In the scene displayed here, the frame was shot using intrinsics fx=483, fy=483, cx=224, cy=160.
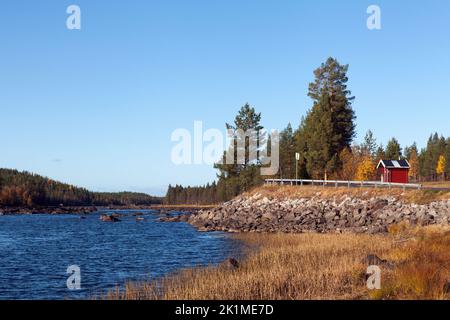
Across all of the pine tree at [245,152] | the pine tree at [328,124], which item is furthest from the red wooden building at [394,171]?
the pine tree at [245,152]

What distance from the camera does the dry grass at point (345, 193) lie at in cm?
4079

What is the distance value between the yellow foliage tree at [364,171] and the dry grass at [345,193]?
16993mm

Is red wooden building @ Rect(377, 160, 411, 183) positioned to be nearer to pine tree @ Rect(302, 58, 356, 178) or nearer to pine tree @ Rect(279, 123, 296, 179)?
pine tree @ Rect(302, 58, 356, 178)

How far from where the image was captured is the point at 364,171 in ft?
247

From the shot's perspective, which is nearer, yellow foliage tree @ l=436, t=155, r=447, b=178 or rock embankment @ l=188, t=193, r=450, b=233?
rock embankment @ l=188, t=193, r=450, b=233

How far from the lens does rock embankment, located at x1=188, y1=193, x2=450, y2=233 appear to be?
1468 inches

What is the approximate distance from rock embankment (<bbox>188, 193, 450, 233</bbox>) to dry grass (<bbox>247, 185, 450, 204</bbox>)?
2.56 feet

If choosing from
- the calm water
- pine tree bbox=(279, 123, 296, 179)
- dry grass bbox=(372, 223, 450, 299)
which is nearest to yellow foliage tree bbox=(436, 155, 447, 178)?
pine tree bbox=(279, 123, 296, 179)

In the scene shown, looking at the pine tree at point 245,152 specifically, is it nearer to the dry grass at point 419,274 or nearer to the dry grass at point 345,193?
the dry grass at point 345,193

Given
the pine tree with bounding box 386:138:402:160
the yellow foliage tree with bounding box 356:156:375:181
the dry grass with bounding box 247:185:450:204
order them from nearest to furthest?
1. the dry grass with bounding box 247:185:450:204
2. the yellow foliage tree with bounding box 356:156:375:181
3. the pine tree with bounding box 386:138:402:160

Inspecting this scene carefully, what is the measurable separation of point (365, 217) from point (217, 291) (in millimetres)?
28220

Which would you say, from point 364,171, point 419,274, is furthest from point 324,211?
point 419,274

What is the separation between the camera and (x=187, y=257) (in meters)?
31.6

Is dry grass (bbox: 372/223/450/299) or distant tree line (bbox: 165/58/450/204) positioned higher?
distant tree line (bbox: 165/58/450/204)
